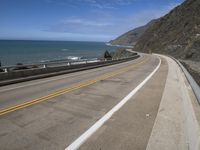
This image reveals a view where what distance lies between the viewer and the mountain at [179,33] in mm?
64219

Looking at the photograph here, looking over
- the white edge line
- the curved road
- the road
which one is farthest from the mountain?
the white edge line

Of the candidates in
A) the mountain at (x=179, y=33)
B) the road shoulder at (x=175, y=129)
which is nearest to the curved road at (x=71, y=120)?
the road shoulder at (x=175, y=129)

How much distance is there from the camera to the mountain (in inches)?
2528

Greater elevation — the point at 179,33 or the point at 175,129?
the point at 179,33

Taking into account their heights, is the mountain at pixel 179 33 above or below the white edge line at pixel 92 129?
above

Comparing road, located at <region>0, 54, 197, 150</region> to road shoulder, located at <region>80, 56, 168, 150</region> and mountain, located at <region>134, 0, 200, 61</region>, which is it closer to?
road shoulder, located at <region>80, 56, 168, 150</region>

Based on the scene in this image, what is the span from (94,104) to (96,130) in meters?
2.60

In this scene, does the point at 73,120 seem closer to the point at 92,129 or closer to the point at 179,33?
the point at 92,129

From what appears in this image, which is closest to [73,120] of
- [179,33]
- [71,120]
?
[71,120]

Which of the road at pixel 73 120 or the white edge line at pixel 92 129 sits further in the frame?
the road at pixel 73 120

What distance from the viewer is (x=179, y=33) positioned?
83.5 meters

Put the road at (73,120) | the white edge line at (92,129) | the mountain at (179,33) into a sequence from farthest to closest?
the mountain at (179,33) < the road at (73,120) < the white edge line at (92,129)

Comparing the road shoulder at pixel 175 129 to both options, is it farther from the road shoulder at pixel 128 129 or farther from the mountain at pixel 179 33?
the mountain at pixel 179 33

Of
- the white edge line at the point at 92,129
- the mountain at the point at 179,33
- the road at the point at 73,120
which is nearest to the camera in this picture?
the white edge line at the point at 92,129
